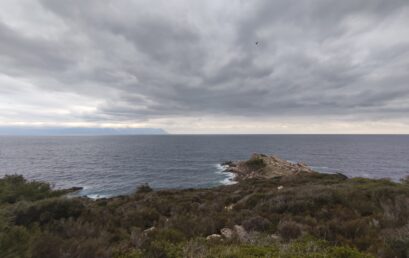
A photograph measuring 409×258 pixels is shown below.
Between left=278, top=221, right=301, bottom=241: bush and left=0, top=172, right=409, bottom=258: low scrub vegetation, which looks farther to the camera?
left=278, top=221, right=301, bottom=241: bush

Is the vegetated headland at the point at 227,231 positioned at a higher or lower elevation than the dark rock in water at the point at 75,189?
higher

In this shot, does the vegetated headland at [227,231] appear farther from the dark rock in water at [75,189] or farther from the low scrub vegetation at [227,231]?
the dark rock in water at [75,189]

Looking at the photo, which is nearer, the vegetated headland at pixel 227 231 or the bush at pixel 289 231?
the vegetated headland at pixel 227 231

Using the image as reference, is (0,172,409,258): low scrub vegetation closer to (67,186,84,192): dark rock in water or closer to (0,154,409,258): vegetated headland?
(0,154,409,258): vegetated headland

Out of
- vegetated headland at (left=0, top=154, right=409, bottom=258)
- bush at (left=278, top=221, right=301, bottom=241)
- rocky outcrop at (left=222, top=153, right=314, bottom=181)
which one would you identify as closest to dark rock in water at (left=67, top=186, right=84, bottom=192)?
rocky outcrop at (left=222, top=153, right=314, bottom=181)

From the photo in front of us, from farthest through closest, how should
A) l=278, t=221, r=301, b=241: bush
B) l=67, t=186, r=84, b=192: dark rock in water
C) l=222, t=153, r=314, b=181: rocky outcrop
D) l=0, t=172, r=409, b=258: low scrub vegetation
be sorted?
l=222, t=153, r=314, b=181: rocky outcrop
l=67, t=186, r=84, b=192: dark rock in water
l=278, t=221, r=301, b=241: bush
l=0, t=172, r=409, b=258: low scrub vegetation

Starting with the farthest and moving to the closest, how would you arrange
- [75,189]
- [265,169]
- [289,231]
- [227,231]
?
[265,169] → [75,189] → [227,231] → [289,231]

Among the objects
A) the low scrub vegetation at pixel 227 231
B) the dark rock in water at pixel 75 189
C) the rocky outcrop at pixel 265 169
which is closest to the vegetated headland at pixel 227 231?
the low scrub vegetation at pixel 227 231

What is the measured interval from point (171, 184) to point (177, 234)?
33.8m

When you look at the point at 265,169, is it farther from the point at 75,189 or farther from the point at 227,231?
the point at 227,231

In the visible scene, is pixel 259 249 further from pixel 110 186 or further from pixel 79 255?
pixel 110 186

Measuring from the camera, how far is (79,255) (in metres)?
4.38

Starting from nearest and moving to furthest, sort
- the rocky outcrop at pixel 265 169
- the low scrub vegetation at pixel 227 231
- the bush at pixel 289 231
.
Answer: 1. the low scrub vegetation at pixel 227 231
2. the bush at pixel 289 231
3. the rocky outcrop at pixel 265 169

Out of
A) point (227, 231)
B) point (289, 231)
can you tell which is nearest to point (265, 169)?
point (227, 231)
